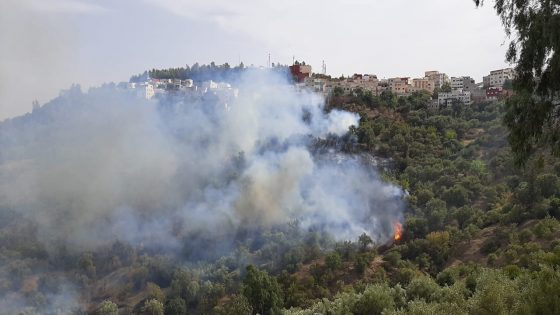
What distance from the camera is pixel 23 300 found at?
36625 millimetres

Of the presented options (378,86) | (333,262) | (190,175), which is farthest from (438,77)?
(333,262)

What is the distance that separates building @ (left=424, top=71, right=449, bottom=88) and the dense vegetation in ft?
171

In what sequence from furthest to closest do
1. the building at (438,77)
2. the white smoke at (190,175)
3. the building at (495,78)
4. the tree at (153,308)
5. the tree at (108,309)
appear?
the building at (438,77), the building at (495,78), the white smoke at (190,175), the tree at (108,309), the tree at (153,308)

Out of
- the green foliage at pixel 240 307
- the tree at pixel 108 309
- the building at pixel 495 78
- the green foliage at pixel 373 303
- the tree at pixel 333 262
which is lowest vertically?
the tree at pixel 108 309

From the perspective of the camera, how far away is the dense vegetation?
28.5 m

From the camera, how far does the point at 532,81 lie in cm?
1116

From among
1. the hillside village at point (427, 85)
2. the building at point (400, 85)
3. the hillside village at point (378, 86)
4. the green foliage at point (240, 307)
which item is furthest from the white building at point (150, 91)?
the green foliage at point (240, 307)

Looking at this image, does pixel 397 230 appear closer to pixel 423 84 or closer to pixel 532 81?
pixel 532 81

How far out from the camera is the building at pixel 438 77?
10119 cm

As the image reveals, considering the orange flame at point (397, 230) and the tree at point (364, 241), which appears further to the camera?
the orange flame at point (397, 230)

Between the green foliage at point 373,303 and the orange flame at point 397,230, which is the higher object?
the green foliage at point 373,303

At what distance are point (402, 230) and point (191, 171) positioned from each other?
22.4 m

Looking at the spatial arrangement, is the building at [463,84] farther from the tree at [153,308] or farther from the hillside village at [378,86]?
the tree at [153,308]

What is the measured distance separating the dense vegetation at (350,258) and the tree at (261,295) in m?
0.06
